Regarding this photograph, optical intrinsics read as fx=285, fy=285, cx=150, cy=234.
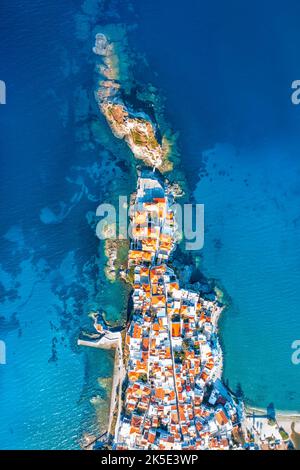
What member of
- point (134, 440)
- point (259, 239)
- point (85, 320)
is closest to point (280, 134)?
point (259, 239)

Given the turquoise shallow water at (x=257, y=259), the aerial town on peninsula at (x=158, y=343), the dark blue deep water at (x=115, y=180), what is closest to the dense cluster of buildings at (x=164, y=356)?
the aerial town on peninsula at (x=158, y=343)

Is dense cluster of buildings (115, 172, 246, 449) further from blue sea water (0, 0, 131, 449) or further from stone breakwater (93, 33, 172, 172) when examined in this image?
blue sea water (0, 0, 131, 449)

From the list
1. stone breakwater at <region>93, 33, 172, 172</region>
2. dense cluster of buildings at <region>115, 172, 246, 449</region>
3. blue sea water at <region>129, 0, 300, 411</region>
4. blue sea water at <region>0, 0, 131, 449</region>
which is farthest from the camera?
blue sea water at <region>129, 0, 300, 411</region>

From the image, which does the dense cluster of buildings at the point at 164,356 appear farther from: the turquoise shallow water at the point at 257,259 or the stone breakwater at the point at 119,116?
the turquoise shallow water at the point at 257,259

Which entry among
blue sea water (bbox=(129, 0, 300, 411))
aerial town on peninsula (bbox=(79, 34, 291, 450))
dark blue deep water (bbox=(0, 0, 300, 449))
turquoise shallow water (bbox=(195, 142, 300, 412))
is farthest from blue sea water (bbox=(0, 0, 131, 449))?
turquoise shallow water (bbox=(195, 142, 300, 412))

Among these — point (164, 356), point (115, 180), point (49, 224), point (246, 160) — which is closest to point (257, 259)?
point (246, 160)

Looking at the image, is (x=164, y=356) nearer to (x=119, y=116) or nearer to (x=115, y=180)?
(x=115, y=180)
